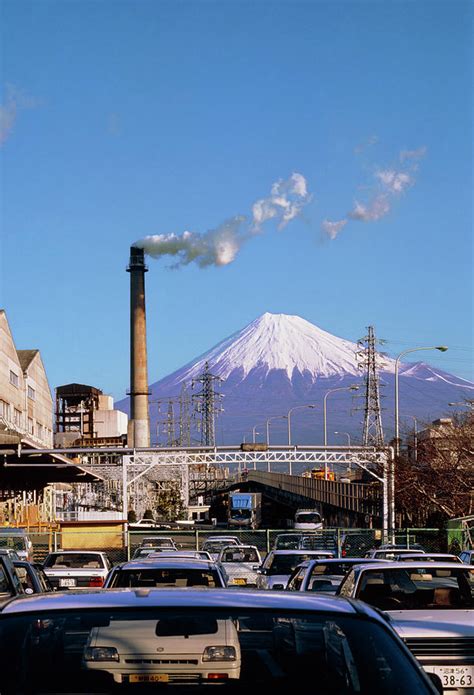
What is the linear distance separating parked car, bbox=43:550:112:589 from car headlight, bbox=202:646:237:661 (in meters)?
20.3

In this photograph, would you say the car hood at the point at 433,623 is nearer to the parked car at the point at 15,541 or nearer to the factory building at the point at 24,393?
the parked car at the point at 15,541

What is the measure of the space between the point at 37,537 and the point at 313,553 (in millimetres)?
30092

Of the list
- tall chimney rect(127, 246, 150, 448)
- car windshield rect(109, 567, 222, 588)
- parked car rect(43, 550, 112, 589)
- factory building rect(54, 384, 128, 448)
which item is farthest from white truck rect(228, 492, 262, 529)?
car windshield rect(109, 567, 222, 588)

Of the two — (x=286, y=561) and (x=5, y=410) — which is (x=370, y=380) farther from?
(x=286, y=561)

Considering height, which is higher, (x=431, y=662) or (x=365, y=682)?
(x=365, y=682)

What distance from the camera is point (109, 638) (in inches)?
228

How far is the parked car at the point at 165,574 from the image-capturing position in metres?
14.4

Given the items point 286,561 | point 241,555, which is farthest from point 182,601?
point 241,555

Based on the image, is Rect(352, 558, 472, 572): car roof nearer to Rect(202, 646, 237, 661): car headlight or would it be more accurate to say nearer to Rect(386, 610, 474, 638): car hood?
Rect(386, 610, 474, 638): car hood

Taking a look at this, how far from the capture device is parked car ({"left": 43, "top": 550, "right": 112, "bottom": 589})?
26.6 metres

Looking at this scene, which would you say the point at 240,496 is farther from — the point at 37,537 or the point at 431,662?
the point at 431,662

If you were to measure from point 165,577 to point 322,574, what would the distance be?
537 cm

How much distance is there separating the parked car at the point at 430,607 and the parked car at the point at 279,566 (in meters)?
8.67

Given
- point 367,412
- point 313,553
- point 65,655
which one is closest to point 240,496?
point 367,412
